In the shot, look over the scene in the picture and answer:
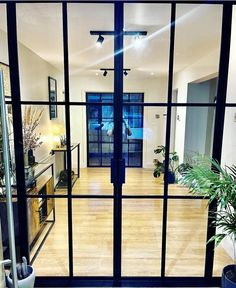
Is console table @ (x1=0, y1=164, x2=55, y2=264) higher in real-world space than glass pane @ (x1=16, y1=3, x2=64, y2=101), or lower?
lower

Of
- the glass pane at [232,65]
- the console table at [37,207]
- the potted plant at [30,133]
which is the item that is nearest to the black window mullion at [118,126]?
the console table at [37,207]

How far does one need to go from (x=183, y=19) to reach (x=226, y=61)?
0.59 meters

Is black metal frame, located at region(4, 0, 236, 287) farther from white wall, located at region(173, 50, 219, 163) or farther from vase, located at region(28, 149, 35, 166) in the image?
white wall, located at region(173, 50, 219, 163)

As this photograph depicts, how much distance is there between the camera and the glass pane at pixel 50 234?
2.38m

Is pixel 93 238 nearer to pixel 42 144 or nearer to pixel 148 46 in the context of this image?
pixel 42 144

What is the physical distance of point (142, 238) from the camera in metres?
2.92

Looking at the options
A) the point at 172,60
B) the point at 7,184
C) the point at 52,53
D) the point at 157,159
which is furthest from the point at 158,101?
the point at 52,53

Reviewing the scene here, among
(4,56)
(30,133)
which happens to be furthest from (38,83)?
(30,133)

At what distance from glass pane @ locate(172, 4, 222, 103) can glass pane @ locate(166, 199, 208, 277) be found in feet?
3.70

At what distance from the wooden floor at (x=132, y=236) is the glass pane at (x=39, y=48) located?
1131 millimetres

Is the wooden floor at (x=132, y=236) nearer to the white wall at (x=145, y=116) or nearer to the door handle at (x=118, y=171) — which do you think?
the door handle at (x=118, y=171)

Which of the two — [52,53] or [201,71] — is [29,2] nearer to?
[52,53]

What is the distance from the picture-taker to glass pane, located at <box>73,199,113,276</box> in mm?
2412

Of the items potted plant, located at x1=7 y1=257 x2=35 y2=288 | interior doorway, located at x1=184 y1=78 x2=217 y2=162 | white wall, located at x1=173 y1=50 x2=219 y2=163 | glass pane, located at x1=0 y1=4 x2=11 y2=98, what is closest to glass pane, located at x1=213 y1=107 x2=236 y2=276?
interior doorway, located at x1=184 y1=78 x2=217 y2=162
